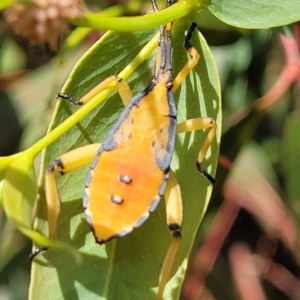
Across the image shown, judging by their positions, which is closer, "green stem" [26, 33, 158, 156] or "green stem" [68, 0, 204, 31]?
"green stem" [68, 0, 204, 31]

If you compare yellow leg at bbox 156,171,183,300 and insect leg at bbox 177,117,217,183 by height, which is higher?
insect leg at bbox 177,117,217,183

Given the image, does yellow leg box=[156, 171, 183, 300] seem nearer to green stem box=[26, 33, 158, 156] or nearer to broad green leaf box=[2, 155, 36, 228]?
green stem box=[26, 33, 158, 156]

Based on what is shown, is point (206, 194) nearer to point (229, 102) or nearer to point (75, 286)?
point (75, 286)

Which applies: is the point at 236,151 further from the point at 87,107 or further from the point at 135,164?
the point at 87,107

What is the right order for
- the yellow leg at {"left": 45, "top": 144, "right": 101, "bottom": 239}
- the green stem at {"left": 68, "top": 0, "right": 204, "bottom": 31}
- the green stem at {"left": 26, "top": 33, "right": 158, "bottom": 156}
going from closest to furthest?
Answer: the green stem at {"left": 68, "top": 0, "right": 204, "bottom": 31}, the green stem at {"left": 26, "top": 33, "right": 158, "bottom": 156}, the yellow leg at {"left": 45, "top": 144, "right": 101, "bottom": 239}

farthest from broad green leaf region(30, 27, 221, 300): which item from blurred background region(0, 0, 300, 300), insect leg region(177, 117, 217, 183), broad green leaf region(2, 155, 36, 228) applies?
blurred background region(0, 0, 300, 300)

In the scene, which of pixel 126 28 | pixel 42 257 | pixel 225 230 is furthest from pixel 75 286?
pixel 225 230
